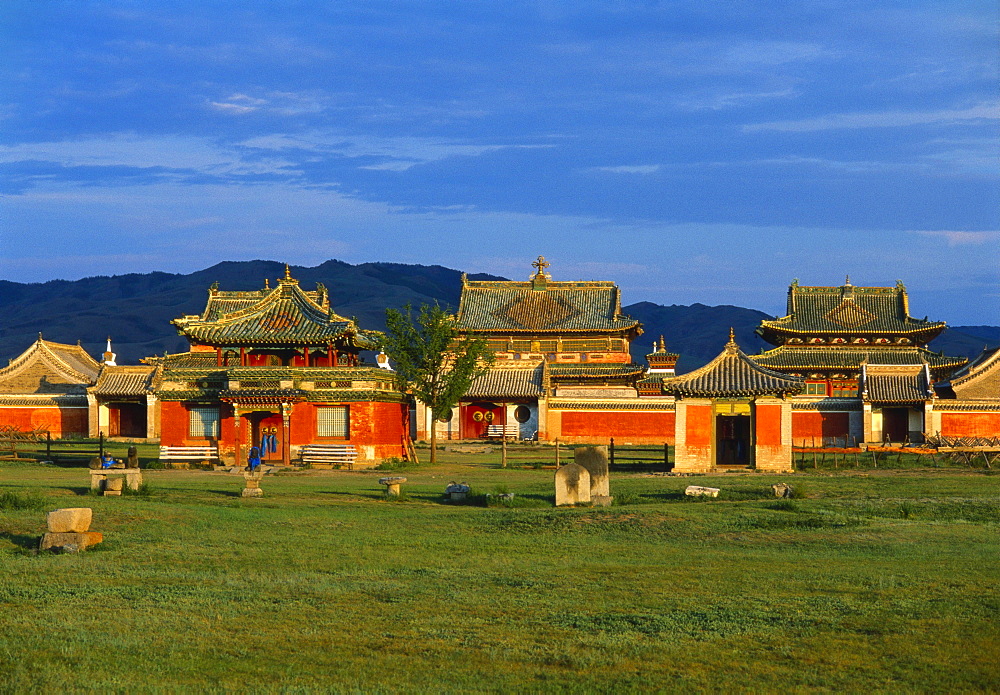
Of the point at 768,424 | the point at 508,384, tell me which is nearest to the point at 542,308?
the point at 508,384

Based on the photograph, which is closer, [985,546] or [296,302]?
[985,546]

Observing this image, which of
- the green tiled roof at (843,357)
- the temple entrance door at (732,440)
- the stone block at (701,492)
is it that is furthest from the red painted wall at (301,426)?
the green tiled roof at (843,357)

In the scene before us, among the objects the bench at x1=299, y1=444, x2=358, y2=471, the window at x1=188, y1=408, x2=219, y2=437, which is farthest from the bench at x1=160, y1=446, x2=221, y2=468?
the bench at x1=299, y1=444, x2=358, y2=471

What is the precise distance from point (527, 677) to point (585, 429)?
53.1 m

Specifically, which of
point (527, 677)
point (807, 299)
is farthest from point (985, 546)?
point (807, 299)

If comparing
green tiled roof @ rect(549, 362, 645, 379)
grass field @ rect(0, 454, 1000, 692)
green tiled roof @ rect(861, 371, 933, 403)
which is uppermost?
green tiled roof @ rect(549, 362, 645, 379)

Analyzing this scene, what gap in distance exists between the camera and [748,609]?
15.1 metres

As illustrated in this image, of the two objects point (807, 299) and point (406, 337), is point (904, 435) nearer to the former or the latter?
point (807, 299)

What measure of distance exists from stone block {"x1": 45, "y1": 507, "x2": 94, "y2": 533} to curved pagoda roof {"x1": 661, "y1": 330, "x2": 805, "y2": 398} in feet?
84.6

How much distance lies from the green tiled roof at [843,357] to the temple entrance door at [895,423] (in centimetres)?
995

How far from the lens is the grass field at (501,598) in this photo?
11969mm

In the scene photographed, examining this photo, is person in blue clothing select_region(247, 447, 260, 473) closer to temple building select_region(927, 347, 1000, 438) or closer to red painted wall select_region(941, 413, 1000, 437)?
temple building select_region(927, 347, 1000, 438)

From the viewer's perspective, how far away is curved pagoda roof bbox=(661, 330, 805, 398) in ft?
138

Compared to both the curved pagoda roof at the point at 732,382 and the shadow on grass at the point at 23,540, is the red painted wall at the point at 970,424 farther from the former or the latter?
the shadow on grass at the point at 23,540
